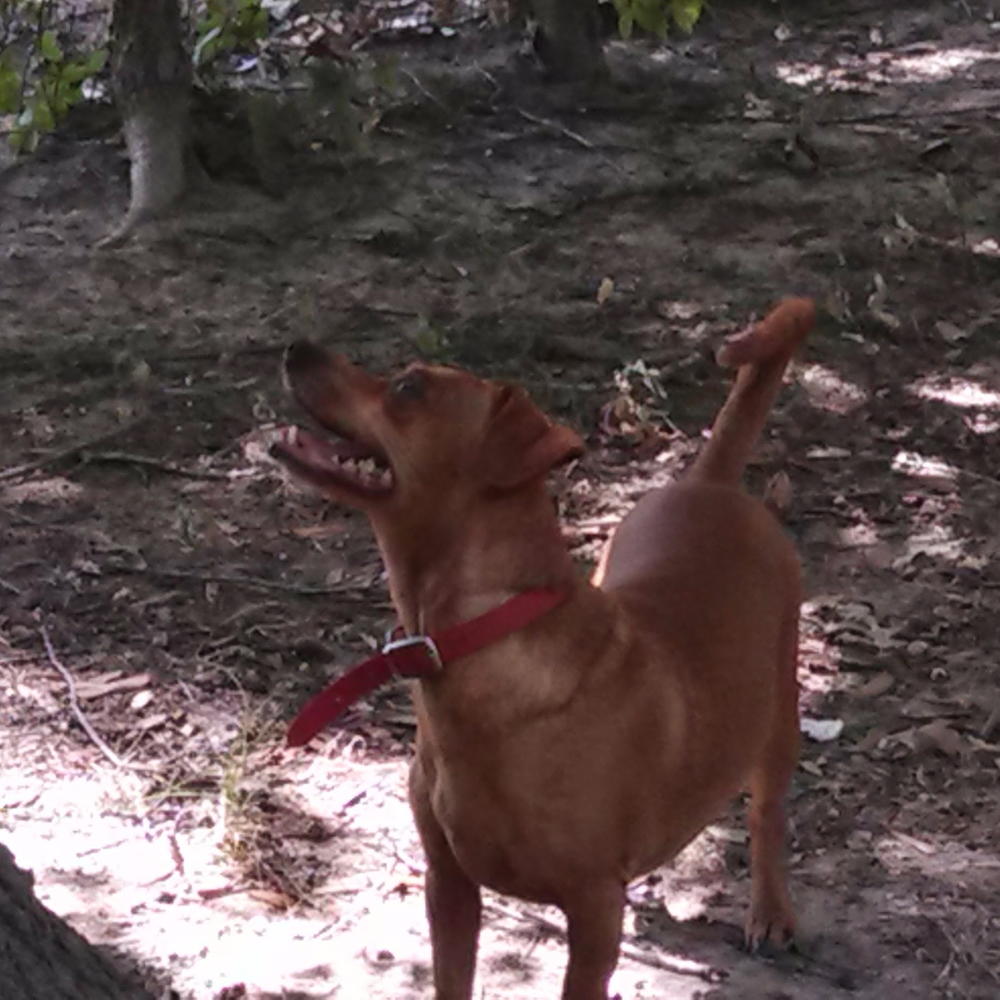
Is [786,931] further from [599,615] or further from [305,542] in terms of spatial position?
[305,542]

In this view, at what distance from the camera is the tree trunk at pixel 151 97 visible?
24.5 ft

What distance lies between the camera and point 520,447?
2961 millimetres

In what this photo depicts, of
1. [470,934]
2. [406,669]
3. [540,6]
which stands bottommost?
[470,934]

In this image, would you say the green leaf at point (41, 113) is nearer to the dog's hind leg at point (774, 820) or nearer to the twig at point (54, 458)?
the twig at point (54, 458)

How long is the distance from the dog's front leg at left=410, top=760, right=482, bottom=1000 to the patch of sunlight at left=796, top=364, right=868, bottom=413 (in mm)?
3561

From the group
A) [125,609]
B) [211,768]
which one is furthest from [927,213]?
[211,768]

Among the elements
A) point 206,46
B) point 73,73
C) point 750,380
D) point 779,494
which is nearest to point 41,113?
point 73,73

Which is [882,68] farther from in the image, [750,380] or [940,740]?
[750,380]

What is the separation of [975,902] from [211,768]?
1.70 metres

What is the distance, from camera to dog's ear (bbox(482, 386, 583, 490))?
2.95 meters

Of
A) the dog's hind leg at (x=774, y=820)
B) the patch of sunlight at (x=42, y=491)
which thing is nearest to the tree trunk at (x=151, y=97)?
the patch of sunlight at (x=42, y=491)

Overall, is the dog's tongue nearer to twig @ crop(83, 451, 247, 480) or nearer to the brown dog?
the brown dog

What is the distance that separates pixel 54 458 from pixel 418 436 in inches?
136

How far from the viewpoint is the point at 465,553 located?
2947mm
